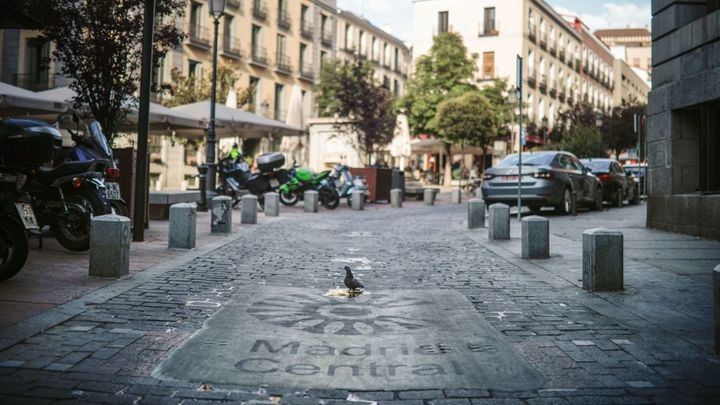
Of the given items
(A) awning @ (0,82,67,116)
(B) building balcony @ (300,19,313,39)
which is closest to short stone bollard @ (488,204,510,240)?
(A) awning @ (0,82,67,116)

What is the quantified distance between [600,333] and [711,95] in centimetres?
682

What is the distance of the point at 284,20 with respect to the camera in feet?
149

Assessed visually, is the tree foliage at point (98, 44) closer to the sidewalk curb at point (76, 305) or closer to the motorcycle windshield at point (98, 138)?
the motorcycle windshield at point (98, 138)

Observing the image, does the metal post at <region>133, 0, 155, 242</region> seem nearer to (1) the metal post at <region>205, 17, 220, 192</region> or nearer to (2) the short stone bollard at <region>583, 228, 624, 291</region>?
(2) the short stone bollard at <region>583, 228, 624, 291</region>

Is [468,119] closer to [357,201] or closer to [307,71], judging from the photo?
[307,71]

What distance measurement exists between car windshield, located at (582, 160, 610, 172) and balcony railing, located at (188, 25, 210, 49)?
75.9 ft

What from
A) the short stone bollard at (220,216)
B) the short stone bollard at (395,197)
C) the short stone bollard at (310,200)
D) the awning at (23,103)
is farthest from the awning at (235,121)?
the short stone bollard at (220,216)

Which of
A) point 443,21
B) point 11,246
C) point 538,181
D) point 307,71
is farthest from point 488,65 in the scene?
point 11,246

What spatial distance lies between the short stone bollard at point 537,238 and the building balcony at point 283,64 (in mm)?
37377

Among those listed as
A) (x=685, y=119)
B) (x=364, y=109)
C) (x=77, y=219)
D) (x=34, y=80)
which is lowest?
(x=77, y=219)

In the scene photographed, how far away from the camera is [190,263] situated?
7.66m

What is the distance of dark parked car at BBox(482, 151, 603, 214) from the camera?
15102mm

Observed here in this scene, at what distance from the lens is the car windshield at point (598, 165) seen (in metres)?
20.2

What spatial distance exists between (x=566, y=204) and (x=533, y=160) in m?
1.29
